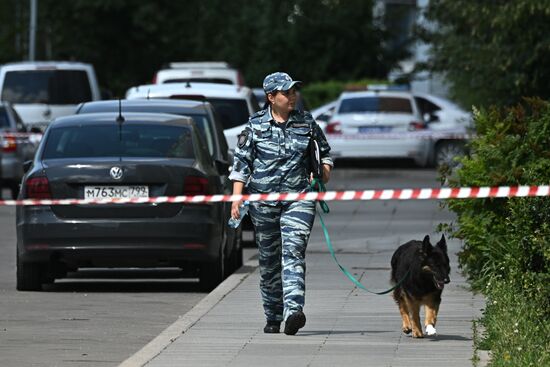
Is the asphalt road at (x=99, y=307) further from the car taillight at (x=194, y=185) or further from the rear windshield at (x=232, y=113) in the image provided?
the rear windshield at (x=232, y=113)

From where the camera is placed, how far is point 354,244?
1903 centimetres

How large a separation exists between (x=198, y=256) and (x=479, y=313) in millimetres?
3034

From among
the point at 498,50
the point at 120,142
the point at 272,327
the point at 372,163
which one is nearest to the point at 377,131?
the point at 372,163

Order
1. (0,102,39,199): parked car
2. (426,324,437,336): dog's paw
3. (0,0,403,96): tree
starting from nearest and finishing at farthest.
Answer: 1. (426,324,437,336): dog's paw
2. (0,102,39,199): parked car
3. (0,0,403,96): tree

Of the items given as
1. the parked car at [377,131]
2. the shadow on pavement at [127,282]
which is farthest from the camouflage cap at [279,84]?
the parked car at [377,131]

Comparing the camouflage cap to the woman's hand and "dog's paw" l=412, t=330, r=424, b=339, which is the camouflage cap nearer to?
the woman's hand

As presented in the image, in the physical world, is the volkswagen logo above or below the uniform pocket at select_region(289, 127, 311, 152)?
→ below

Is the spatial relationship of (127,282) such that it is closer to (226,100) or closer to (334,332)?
(334,332)

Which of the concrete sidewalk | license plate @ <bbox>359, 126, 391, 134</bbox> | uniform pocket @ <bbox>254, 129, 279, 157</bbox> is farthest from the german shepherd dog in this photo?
license plate @ <bbox>359, 126, 391, 134</bbox>

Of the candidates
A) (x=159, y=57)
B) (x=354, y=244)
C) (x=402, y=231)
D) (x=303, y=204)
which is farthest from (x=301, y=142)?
(x=159, y=57)

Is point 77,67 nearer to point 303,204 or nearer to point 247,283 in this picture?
point 247,283

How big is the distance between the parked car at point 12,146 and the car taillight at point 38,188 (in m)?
14.6

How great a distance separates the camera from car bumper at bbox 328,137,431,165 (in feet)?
112

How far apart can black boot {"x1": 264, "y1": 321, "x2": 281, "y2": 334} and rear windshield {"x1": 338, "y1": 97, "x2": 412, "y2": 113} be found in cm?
2395
